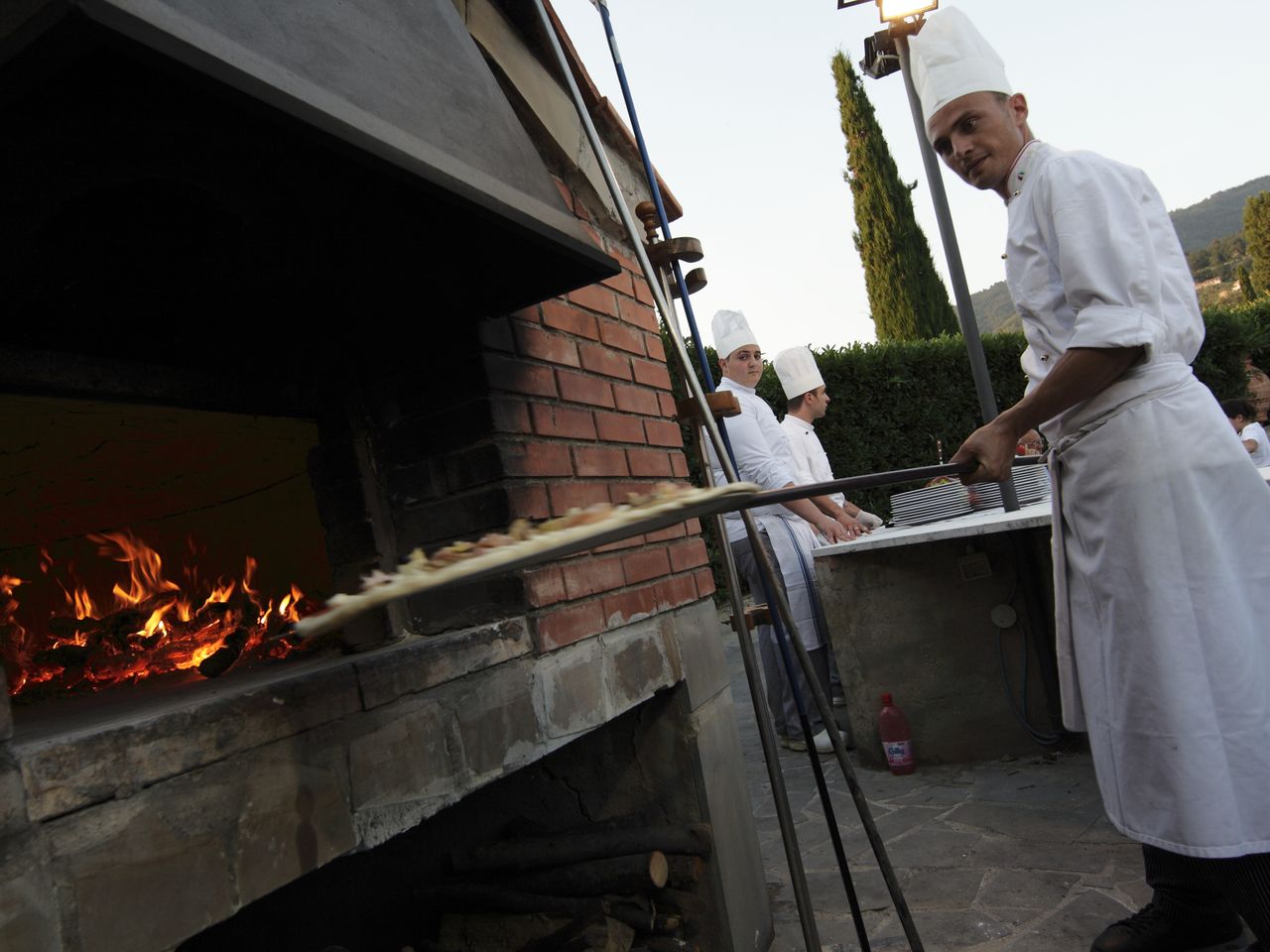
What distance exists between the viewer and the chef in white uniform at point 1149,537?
2.00 metres

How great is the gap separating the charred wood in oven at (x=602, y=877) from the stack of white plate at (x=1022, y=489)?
2893 mm

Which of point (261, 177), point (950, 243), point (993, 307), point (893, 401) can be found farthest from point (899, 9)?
point (993, 307)

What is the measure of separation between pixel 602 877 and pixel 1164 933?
1.40 meters

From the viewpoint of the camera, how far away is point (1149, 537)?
205 cm

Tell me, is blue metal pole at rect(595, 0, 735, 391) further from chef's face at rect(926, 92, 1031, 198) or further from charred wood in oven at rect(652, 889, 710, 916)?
charred wood in oven at rect(652, 889, 710, 916)

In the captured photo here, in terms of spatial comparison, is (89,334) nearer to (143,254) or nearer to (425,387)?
(143,254)

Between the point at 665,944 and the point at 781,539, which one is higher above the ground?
the point at 781,539

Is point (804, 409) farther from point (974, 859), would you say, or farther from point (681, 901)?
point (681, 901)

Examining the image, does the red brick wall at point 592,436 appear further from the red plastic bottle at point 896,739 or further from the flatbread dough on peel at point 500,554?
the red plastic bottle at point 896,739

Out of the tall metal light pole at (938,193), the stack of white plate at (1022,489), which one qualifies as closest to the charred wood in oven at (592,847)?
the stack of white plate at (1022,489)

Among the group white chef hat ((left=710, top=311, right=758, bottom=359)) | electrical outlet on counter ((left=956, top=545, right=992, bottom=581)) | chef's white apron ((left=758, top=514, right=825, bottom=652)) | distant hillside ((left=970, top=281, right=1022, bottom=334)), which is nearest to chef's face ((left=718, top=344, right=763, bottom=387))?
white chef hat ((left=710, top=311, right=758, bottom=359))

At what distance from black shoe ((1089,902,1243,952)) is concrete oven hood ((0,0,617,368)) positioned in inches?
82.2

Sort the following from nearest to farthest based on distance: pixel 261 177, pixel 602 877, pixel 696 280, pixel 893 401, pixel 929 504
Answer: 1. pixel 261 177
2. pixel 602 877
3. pixel 696 280
4. pixel 929 504
5. pixel 893 401

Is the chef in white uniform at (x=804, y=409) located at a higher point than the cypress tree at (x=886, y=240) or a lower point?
lower
